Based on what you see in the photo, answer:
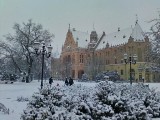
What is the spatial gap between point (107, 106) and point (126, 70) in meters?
56.6

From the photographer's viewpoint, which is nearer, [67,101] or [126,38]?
[67,101]

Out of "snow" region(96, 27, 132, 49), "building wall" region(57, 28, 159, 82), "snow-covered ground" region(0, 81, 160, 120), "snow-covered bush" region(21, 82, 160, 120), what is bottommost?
"snow-covered ground" region(0, 81, 160, 120)

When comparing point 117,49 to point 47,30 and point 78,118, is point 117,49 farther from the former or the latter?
point 78,118

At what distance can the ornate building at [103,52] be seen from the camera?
214 ft

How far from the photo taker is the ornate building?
6519cm

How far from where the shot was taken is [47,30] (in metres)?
51.0

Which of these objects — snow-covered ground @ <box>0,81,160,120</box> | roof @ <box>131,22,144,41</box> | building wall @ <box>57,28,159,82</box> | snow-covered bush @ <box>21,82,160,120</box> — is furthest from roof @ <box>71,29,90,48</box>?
snow-covered bush @ <box>21,82,160,120</box>

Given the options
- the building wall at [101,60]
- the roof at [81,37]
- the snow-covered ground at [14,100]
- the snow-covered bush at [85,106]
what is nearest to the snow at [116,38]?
the building wall at [101,60]

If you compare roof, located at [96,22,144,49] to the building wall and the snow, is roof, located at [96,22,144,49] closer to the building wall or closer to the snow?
the snow

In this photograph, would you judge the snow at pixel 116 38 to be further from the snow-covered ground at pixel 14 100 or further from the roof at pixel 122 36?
the snow-covered ground at pixel 14 100

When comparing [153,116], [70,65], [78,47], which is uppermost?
[78,47]

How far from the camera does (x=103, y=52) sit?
76438mm

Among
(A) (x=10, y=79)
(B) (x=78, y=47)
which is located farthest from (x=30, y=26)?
(B) (x=78, y=47)

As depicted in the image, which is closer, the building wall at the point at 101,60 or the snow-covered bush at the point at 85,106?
the snow-covered bush at the point at 85,106
